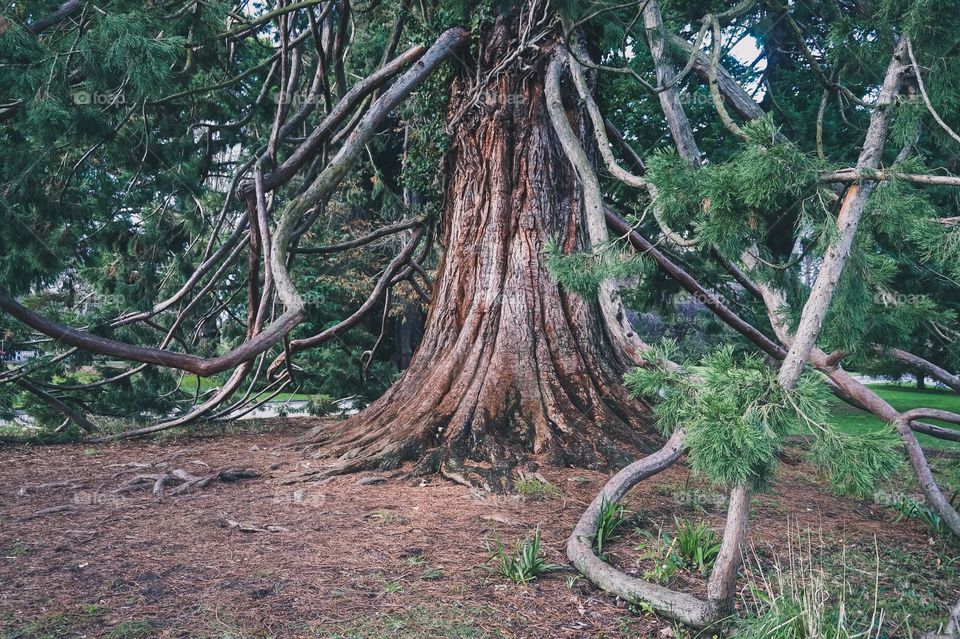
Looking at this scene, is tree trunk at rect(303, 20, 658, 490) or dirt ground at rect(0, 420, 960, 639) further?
tree trunk at rect(303, 20, 658, 490)

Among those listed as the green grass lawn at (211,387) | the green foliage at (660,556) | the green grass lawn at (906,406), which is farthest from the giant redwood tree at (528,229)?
the green grass lawn at (906,406)

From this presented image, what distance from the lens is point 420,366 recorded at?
19.0 ft

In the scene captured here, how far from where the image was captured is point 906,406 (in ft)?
47.5

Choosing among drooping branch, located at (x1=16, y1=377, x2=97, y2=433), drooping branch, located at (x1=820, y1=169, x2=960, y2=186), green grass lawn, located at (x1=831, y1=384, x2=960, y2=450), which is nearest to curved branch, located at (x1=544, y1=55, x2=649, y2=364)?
drooping branch, located at (x1=820, y1=169, x2=960, y2=186)

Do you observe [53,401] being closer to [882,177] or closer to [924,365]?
[882,177]

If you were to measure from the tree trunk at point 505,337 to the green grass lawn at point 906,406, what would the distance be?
20.5 feet

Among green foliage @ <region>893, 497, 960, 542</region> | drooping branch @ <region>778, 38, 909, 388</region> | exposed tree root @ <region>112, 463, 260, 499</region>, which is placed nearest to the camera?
drooping branch @ <region>778, 38, 909, 388</region>

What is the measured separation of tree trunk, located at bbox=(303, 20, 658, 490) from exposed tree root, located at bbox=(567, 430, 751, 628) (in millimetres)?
1206

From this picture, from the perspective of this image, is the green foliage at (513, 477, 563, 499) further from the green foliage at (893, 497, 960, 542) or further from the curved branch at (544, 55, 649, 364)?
the green foliage at (893, 497, 960, 542)

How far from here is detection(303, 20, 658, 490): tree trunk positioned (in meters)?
4.96

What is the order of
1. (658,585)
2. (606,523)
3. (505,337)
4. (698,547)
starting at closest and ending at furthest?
1. (658,585)
2. (698,547)
3. (606,523)
4. (505,337)

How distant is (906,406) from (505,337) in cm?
1287

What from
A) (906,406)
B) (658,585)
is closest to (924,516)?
(658,585)

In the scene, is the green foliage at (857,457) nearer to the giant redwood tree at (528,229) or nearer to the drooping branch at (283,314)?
the giant redwood tree at (528,229)
